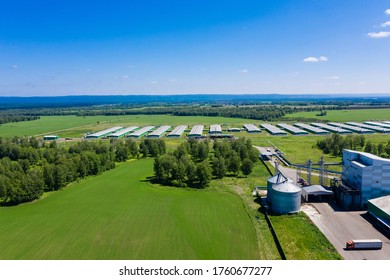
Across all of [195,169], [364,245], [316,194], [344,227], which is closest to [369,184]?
[316,194]

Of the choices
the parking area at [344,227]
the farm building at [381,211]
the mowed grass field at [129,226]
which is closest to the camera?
the parking area at [344,227]

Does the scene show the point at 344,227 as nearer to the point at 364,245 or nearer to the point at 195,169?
the point at 364,245

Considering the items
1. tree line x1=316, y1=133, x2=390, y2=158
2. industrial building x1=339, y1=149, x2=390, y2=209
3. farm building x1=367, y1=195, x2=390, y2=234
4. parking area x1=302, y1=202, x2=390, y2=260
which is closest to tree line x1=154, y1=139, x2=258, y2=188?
parking area x1=302, y1=202, x2=390, y2=260

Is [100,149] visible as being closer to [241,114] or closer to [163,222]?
[163,222]

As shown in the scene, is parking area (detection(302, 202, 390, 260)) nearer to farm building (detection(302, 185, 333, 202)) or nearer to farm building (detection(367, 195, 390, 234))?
farm building (detection(367, 195, 390, 234))

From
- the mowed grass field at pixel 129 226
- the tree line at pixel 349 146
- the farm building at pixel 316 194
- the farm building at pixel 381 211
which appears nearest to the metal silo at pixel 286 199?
the farm building at pixel 316 194

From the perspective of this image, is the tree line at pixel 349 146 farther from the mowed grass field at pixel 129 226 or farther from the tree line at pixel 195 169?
the mowed grass field at pixel 129 226
